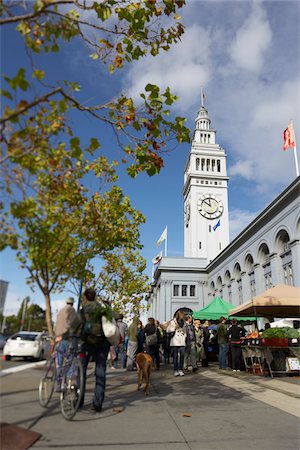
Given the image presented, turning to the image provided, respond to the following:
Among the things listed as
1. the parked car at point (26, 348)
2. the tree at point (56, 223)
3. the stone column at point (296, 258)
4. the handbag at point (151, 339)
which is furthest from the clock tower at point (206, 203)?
the tree at point (56, 223)

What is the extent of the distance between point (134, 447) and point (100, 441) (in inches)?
16.5

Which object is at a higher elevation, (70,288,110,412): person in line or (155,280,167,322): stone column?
(155,280,167,322): stone column

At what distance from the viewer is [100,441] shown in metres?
4.11

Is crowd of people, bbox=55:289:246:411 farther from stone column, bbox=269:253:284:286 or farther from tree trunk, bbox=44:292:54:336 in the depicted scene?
stone column, bbox=269:253:284:286

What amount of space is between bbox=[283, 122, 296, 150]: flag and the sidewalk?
24401mm

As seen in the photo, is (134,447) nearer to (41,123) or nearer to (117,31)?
(41,123)

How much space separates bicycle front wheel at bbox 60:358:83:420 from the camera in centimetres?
503

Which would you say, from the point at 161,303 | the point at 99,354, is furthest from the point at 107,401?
the point at 161,303

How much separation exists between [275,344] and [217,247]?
53.4 metres

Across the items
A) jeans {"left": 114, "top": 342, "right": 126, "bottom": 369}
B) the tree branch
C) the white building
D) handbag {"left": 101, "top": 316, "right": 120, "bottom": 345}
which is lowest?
jeans {"left": 114, "top": 342, "right": 126, "bottom": 369}

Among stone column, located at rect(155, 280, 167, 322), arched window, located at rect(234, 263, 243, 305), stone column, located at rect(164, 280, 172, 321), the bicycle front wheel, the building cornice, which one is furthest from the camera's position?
stone column, located at rect(155, 280, 167, 322)

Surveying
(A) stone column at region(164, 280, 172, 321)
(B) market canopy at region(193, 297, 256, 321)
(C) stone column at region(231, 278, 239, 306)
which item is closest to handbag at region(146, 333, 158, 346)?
(B) market canopy at region(193, 297, 256, 321)

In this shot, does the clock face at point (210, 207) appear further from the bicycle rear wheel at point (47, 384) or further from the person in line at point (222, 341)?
the bicycle rear wheel at point (47, 384)

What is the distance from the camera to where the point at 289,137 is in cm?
2867
